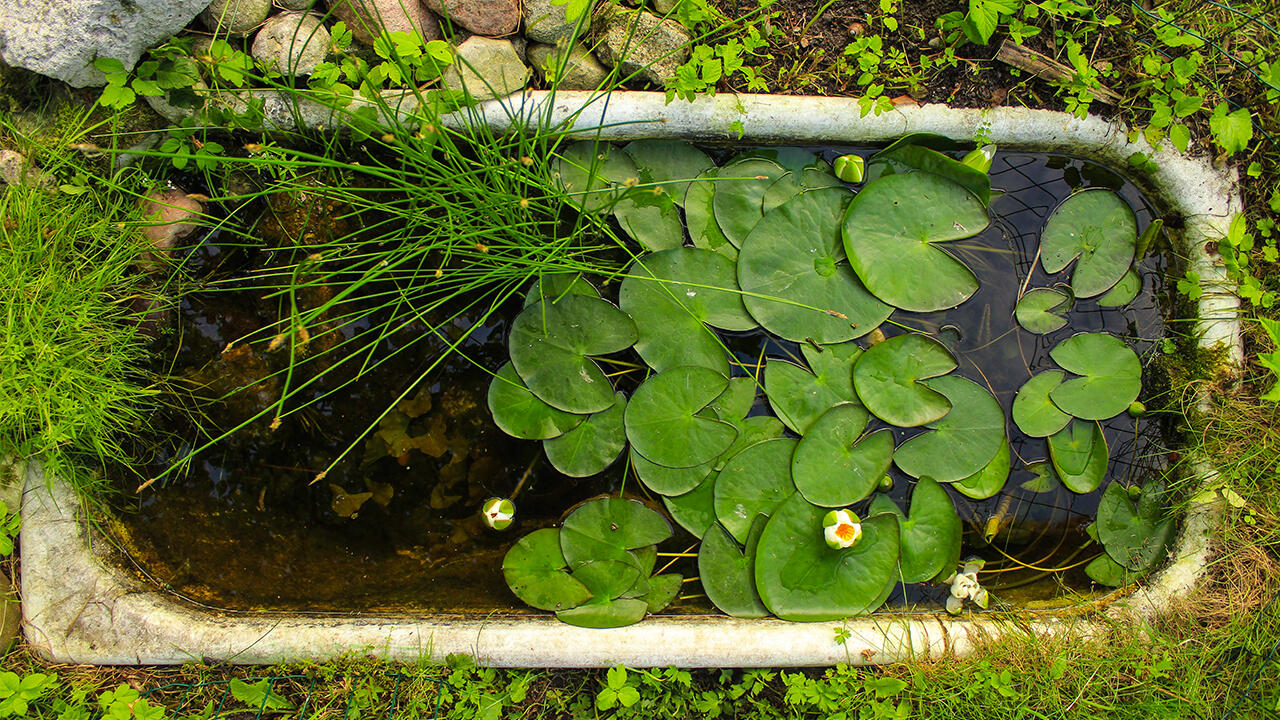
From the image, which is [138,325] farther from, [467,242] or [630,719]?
[630,719]

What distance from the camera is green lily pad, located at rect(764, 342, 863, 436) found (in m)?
1.75

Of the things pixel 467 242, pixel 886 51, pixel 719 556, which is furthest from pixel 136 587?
pixel 886 51

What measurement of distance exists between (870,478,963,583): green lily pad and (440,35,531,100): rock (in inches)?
59.4

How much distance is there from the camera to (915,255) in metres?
1.73

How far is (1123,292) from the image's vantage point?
1838 mm

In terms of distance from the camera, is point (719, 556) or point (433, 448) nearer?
point (719, 556)

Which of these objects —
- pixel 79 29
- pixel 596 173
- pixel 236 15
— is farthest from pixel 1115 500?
pixel 79 29

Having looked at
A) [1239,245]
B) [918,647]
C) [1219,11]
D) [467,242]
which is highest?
[1219,11]

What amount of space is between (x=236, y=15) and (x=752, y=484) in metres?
1.82

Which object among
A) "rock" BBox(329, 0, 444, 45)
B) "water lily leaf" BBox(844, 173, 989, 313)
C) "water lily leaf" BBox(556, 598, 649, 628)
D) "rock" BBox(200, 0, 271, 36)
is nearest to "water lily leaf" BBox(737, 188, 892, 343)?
"water lily leaf" BBox(844, 173, 989, 313)

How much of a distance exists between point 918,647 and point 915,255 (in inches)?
40.1

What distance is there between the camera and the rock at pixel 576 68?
175 cm

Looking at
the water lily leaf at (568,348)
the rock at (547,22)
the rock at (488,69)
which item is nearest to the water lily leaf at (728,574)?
the water lily leaf at (568,348)

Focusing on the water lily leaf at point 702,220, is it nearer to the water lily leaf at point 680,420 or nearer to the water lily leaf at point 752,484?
the water lily leaf at point 680,420
